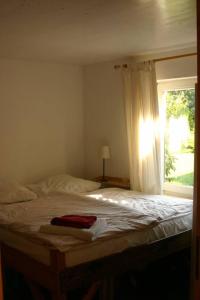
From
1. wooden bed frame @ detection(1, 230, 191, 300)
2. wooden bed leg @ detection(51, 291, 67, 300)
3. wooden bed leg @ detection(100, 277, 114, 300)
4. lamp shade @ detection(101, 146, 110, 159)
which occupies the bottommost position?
wooden bed leg @ detection(100, 277, 114, 300)

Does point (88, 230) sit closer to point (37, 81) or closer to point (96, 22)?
point (96, 22)

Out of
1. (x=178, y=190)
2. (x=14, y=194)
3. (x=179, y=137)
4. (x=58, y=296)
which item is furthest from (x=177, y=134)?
(x=58, y=296)

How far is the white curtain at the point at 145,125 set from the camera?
4199mm

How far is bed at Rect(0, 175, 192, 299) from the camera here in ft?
8.41

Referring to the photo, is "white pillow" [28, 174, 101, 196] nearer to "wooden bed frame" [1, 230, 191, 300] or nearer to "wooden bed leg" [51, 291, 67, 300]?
"wooden bed frame" [1, 230, 191, 300]

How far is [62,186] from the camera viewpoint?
445 cm

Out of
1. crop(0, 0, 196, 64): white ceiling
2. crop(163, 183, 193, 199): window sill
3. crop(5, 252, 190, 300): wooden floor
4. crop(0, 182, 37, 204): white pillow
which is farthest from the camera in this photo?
crop(163, 183, 193, 199): window sill

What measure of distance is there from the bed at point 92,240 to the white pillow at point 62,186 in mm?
496

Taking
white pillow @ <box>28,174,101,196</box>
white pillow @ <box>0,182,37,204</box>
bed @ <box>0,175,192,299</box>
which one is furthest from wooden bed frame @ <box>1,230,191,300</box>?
white pillow @ <box>28,174,101,196</box>

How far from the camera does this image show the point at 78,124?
521cm

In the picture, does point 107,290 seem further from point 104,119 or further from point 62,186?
point 104,119

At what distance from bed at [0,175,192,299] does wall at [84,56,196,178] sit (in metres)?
1.06

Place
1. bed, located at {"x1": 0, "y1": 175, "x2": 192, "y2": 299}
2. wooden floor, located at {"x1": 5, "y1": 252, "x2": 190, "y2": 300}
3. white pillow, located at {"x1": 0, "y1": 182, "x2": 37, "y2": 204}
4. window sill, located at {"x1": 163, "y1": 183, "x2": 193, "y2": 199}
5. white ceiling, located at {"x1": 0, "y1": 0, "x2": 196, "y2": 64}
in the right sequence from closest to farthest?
white ceiling, located at {"x1": 0, "y1": 0, "x2": 196, "y2": 64} → bed, located at {"x1": 0, "y1": 175, "x2": 192, "y2": 299} → wooden floor, located at {"x1": 5, "y1": 252, "x2": 190, "y2": 300} → white pillow, located at {"x1": 0, "y1": 182, "x2": 37, "y2": 204} → window sill, located at {"x1": 163, "y1": 183, "x2": 193, "y2": 199}

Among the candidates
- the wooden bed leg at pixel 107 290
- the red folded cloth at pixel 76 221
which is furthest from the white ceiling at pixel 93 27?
the wooden bed leg at pixel 107 290
